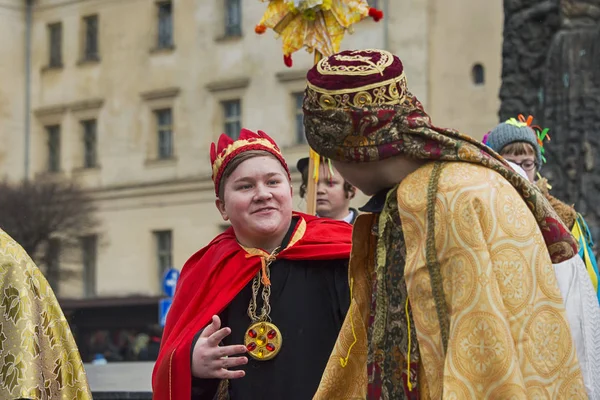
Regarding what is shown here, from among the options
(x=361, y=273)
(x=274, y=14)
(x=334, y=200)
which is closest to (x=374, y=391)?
(x=361, y=273)

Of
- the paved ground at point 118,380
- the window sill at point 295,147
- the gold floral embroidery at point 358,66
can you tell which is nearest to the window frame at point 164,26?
the window sill at point 295,147

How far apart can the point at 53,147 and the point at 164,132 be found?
4959 millimetres

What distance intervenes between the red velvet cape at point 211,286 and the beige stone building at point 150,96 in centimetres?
2817

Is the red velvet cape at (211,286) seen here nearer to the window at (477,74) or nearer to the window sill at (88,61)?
the window at (477,74)

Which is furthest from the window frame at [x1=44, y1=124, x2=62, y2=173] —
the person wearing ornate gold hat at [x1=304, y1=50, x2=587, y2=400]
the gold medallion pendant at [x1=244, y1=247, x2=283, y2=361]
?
the person wearing ornate gold hat at [x1=304, y1=50, x2=587, y2=400]

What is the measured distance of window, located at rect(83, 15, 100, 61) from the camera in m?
43.1

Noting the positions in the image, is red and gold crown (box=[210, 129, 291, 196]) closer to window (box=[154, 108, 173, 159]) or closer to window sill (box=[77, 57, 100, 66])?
window (box=[154, 108, 173, 159])

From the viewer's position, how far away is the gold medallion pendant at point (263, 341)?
5621 millimetres

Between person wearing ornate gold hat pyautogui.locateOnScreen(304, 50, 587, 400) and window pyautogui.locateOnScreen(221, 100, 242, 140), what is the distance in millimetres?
34635

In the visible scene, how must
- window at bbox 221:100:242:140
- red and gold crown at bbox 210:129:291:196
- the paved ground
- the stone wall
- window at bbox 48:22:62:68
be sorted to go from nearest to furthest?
red and gold crown at bbox 210:129:291:196
the stone wall
the paved ground
window at bbox 221:100:242:140
window at bbox 48:22:62:68

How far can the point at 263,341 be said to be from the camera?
5652 mm

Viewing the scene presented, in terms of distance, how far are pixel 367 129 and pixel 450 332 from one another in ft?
2.19

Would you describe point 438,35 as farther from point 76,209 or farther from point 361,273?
point 361,273

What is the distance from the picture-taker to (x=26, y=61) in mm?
44688
